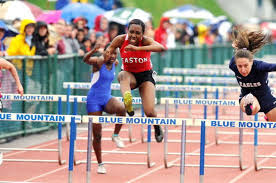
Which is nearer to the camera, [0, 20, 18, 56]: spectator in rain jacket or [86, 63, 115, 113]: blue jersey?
[86, 63, 115, 113]: blue jersey

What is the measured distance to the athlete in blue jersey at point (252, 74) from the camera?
998cm

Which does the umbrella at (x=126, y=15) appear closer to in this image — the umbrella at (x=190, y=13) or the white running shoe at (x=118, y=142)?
the white running shoe at (x=118, y=142)

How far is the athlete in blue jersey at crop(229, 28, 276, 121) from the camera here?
998 centimetres

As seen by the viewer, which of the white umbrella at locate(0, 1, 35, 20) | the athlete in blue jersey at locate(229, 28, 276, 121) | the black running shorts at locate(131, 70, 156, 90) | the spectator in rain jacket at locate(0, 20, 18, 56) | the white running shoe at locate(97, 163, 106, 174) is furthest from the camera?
the white umbrella at locate(0, 1, 35, 20)

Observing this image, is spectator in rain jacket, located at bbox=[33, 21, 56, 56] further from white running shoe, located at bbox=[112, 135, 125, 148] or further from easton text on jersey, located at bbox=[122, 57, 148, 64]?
easton text on jersey, located at bbox=[122, 57, 148, 64]

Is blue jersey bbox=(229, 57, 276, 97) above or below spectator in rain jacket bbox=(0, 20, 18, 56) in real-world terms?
below

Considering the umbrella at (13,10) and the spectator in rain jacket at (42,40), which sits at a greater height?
the umbrella at (13,10)

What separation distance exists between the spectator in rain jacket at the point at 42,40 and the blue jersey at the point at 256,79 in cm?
632

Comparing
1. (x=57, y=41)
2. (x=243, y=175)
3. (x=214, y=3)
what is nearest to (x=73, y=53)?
(x=57, y=41)

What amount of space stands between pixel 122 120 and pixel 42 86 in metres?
7.14

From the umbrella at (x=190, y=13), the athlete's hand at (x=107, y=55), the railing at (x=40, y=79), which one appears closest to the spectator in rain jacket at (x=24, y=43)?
the railing at (x=40, y=79)

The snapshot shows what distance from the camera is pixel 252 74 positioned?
10.1 meters

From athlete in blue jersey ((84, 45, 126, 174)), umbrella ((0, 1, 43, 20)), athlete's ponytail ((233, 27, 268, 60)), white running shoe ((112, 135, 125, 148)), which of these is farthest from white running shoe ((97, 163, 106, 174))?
umbrella ((0, 1, 43, 20))

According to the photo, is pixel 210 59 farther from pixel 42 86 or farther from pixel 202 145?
pixel 202 145
